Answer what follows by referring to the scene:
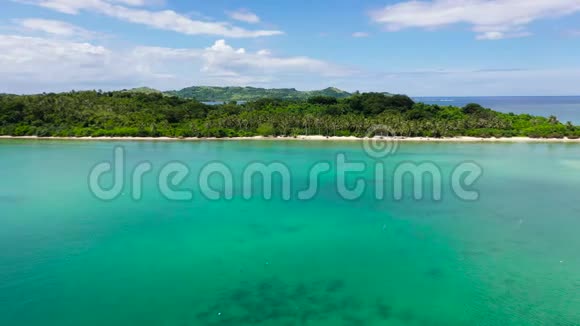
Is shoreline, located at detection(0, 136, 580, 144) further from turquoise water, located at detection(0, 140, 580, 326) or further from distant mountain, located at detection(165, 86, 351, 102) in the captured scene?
distant mountain, located at detection(165, 86, 351, 102)

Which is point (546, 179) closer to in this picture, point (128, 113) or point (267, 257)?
point (267, 257)

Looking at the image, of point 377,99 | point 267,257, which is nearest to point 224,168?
point 267,257

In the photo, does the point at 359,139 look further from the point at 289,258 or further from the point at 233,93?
the point at 233,93

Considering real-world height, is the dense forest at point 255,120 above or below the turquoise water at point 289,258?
above

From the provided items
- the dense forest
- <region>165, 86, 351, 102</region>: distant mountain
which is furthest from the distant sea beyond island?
<region>165, 86, 351, 102</region>: distant mountain

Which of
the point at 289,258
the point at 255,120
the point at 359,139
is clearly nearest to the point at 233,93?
the point at 255,120

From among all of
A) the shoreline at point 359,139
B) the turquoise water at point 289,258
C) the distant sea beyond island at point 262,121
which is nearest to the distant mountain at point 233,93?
the distant sea beyond island at point 262,121

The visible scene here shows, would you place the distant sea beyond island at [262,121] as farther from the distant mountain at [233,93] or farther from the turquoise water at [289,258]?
the distant mountain at [233,93]
